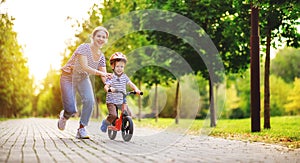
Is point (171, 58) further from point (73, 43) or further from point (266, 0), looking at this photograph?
Answer: point (73, 43)

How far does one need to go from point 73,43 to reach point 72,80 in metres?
22.4

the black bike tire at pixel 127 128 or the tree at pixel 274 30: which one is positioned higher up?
the tree at pixel 274 30

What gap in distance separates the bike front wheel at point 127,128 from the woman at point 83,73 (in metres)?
0.80

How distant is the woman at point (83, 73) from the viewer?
981cm

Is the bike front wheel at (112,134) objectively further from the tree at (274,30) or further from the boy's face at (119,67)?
the tree at (274,30)

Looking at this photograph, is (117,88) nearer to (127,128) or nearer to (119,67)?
(119,67)

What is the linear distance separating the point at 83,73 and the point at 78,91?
411 mm

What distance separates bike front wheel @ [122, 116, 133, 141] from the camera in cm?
948

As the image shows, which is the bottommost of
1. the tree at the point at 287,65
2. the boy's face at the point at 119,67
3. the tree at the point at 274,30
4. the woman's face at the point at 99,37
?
the boy's face at the point at 119,67

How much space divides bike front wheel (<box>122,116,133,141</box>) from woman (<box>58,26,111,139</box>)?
0.80m

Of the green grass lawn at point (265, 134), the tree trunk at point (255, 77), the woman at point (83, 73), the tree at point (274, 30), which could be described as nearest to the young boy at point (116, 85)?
the woman at point (83, 73)

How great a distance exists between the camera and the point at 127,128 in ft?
31.8

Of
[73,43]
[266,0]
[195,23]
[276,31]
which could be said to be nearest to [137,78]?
[73,43]

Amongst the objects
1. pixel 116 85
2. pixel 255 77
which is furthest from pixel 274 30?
pixel 116 85
